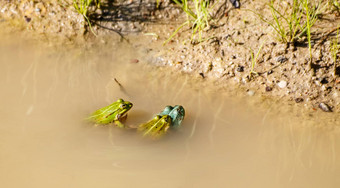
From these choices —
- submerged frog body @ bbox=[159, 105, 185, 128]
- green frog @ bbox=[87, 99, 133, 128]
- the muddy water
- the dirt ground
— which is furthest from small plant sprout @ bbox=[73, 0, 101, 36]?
submerged frog body @ bbox=[159, 105, 185, 128]

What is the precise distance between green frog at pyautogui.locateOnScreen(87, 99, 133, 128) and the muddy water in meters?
0.12

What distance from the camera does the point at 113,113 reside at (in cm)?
359

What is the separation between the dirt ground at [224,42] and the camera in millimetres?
4340

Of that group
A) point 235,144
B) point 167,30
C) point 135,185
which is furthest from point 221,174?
point 167,30

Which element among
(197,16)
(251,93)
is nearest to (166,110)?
(251,93)

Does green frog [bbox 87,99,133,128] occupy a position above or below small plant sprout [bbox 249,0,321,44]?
below

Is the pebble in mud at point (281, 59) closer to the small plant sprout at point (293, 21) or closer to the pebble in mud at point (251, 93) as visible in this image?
the small plant sprout at point (293, 21)

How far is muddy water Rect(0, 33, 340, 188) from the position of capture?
3344 millimetres

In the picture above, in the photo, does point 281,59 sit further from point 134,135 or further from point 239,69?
point 134,135

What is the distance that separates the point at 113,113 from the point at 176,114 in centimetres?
58

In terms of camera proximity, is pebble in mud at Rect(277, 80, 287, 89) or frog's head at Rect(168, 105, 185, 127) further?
pebble in mud at Rect(277, 80, 287, 89)

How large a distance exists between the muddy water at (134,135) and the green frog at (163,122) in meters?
0.10

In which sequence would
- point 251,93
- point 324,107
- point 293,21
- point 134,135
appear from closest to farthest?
point 134,135 → point 324,107 → point 251,93 → point 293,21

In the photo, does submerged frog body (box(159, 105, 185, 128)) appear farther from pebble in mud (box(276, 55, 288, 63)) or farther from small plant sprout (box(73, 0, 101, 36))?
small plant sprout (box(73, 0, 101, 36))
